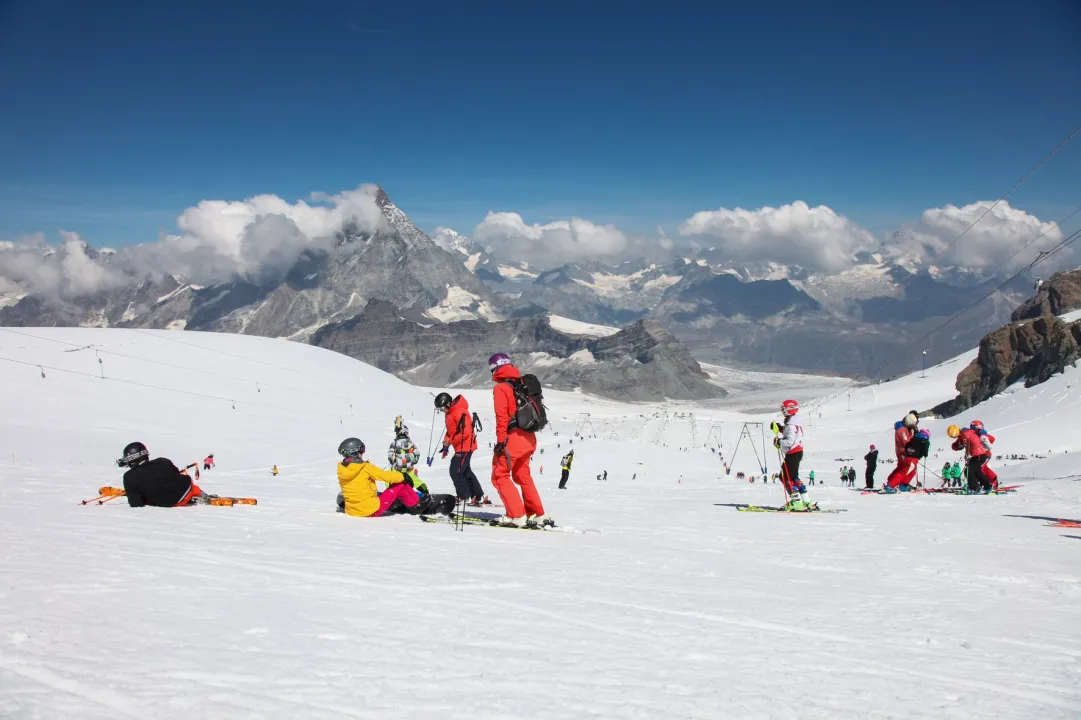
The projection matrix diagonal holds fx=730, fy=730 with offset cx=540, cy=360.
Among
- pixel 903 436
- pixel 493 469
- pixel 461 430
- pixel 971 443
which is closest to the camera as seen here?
pixel 493 469

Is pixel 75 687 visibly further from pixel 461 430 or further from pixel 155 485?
pixel 461 430

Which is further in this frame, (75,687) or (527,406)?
(527,406)

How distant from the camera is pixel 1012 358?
298 feet

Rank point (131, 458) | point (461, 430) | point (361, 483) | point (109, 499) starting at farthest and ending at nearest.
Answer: point (461, 430) < point (109, 499) < point (361, 483) < point (131, 458)

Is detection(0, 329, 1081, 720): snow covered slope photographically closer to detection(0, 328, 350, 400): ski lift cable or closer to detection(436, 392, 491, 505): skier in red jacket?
detection(436, 392, 491, 505): skier in red jacket

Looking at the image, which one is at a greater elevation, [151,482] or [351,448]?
[351,448]

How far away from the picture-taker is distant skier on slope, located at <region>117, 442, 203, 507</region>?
38.1 feet

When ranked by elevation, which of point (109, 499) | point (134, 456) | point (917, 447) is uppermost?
point (917, 447)

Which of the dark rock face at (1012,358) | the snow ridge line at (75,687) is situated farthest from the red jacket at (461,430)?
the dark rock face at (1012,358)

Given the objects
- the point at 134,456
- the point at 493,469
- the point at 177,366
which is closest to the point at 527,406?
the point at 493,469

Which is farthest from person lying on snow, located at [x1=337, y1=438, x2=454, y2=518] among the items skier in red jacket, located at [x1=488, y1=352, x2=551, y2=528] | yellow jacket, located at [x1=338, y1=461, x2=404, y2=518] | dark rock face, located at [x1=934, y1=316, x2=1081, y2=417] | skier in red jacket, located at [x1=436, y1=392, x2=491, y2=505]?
dark rock face, located at [x1=934, y1=316, x2=1081, y2=417]

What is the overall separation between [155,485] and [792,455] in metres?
12.3

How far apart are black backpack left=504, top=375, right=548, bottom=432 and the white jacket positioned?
690cm

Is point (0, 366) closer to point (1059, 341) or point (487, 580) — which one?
point (487, 580)
